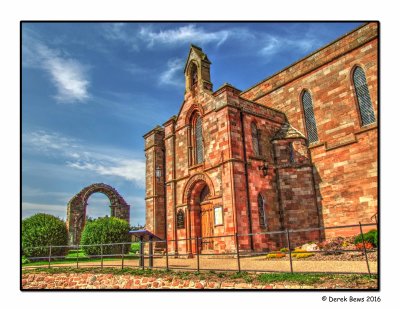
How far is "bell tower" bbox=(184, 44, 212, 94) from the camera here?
20602 millimetres

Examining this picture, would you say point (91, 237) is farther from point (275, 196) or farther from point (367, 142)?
point (367, 142)

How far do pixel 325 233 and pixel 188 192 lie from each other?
8192mm

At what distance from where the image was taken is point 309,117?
2039 centimetres

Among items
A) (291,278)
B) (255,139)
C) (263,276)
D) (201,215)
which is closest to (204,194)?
(201,215)

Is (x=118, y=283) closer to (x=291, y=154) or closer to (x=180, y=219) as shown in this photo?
(x=180, y=219)

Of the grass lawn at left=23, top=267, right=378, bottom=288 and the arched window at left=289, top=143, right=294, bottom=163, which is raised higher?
the arched window at left=289, top=143, right=294, bottom=163

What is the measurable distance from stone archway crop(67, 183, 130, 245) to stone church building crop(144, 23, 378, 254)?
1427 cm

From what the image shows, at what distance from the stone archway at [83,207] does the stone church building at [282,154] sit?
1427cm

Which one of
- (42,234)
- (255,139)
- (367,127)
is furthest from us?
(42,234)

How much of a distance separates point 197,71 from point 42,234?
15.7 metres

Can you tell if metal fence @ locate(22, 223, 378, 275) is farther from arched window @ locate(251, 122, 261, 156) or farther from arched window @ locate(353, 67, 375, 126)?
arched window @ locate(353, 67, 375, 126)

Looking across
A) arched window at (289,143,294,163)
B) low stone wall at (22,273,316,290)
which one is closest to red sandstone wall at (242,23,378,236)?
arched window at (289,143,294,163)

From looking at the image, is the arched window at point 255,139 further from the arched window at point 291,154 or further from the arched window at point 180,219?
the arched window at point 180,219

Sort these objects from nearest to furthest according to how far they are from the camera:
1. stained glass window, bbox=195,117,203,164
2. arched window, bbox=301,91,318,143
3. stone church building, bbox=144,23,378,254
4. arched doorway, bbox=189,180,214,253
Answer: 1. stone church building, bbox=144,23,378,254
2. arched doorway, bbox=189,180,214,253
3. arched window, bbox=301,91,318,143
4. stained glass window, bbox=195,117,203,164
